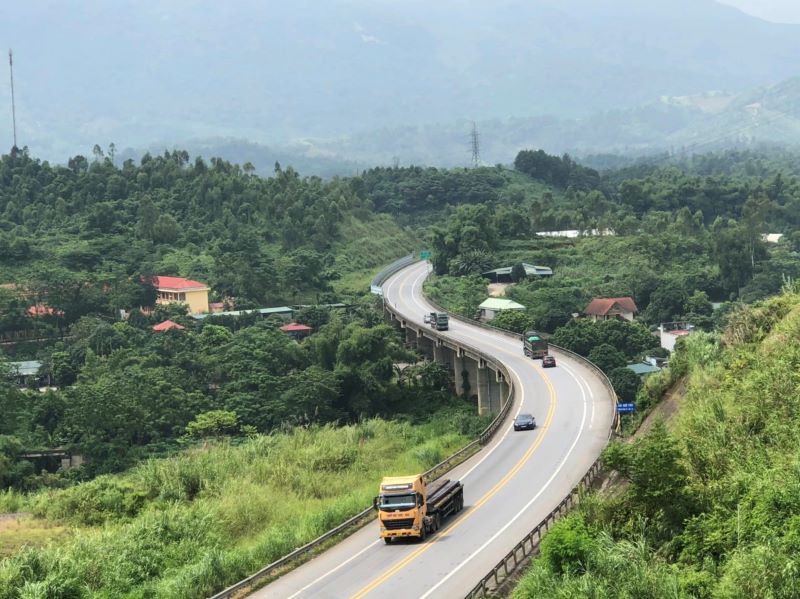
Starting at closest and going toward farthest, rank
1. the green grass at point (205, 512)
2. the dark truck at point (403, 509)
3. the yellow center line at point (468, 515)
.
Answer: the yellow center line at point (468, 515), the green grass at point (205, 512), the dark truck at point (403, 509)

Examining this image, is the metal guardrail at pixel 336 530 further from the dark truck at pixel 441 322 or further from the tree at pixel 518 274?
the tree at pixel 518 274

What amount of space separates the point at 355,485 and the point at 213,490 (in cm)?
675

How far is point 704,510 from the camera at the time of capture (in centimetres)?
3155

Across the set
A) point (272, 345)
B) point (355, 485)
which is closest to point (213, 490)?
point (355, 485)

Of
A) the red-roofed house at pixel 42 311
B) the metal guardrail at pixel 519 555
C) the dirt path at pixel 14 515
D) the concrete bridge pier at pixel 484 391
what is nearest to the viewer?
the metal guardrail at pixel 519 555

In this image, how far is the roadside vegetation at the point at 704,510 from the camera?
1026 inches

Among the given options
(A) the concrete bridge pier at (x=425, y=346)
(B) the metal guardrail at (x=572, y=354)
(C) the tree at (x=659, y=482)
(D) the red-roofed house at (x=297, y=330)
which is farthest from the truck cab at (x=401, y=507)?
(D) the red-roofed house at (x=297, y=330)

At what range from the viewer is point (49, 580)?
105ft

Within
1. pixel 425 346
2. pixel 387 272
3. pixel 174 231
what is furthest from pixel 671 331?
pixel 174 231

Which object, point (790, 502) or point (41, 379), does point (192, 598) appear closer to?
point (790, 502)

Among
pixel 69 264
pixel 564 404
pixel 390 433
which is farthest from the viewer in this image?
pixel 69 264

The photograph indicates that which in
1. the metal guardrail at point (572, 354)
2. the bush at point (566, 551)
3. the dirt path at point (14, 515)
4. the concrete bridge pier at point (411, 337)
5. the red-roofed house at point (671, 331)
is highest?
the bush at point (566, 551)

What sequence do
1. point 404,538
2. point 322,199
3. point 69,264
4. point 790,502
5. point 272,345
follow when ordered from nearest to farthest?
point 790,502 → point 404,538 → point 272,345 → point 69,264 → point 322,199

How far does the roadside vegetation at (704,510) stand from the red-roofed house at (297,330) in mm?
62850
